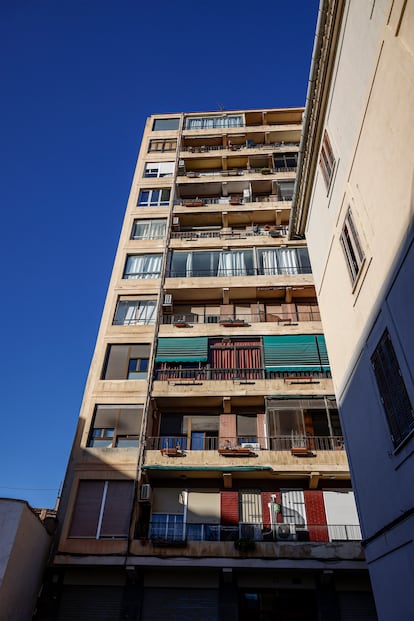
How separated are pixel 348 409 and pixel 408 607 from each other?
4173mm

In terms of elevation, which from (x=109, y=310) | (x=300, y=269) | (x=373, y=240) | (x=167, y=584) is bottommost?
(x=167, y=584)

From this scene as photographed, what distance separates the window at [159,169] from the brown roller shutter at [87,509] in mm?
19418

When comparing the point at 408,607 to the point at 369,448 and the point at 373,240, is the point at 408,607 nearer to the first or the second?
the point at 369,448

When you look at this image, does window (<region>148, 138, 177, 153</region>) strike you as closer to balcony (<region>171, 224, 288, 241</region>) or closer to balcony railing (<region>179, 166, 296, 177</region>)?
balcony railing (<region>179, 166, 296, 177</region>)

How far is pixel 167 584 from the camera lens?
47.1 feet

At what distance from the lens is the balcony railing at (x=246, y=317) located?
21.5 meters

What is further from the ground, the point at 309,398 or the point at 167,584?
the point at 309,398

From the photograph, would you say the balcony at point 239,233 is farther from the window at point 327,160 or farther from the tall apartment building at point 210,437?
the window at point 327,160

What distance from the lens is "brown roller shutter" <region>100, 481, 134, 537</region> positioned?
15070mm

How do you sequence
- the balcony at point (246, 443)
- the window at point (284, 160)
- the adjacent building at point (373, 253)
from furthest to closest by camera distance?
the window at point (284, 160) < the balcony at point (246, 443) < the adjacent building at point (373, 253)

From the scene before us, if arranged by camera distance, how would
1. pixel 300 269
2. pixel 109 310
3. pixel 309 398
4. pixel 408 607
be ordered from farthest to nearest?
1. pixel 300 269
2. pixel 109 310
3. pixel 309 398
4. pixel 408 607

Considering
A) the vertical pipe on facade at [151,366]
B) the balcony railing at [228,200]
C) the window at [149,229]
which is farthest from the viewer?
the balcony railing at [228,200]

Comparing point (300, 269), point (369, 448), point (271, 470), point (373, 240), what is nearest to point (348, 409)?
point (369, 448)

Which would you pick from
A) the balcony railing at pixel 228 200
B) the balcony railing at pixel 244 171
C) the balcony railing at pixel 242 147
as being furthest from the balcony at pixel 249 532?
the balcony railing at pixel 242 147
